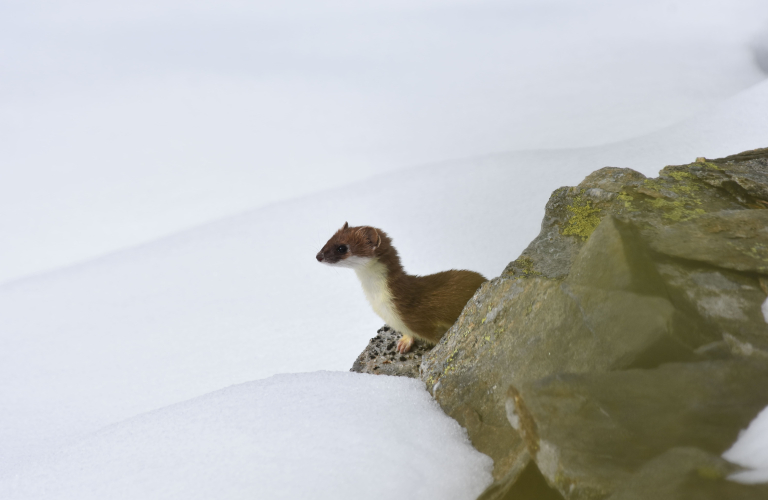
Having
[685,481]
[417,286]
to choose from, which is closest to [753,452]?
[685,481]

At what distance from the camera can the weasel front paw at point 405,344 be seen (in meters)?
3.90

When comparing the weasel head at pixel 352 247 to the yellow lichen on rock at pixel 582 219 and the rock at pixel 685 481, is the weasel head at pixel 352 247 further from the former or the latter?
the rock at pixel 685 481

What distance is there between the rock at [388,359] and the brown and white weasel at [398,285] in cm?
8

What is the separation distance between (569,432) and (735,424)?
1.29 ft

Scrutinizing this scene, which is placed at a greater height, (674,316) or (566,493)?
(674,316)

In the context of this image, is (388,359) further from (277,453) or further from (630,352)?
(630,352)

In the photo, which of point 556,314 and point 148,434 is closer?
point 556,314

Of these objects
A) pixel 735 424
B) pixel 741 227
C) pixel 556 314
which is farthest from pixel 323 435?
pixel 741 227

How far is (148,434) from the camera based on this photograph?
236 centimetres

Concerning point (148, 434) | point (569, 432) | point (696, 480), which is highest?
point (148, 434)

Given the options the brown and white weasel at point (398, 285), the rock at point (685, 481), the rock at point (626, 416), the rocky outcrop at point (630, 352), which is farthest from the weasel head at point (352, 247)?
the rock at point (685, 481)

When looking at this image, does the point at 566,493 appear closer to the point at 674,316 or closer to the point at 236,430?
the point at 674,316

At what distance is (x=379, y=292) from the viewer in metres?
3.81

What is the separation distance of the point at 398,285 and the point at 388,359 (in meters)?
0.51
